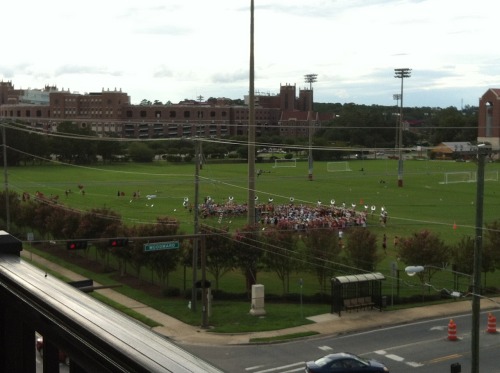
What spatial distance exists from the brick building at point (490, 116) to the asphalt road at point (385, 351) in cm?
754

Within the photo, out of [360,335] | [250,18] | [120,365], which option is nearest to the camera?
[120,365]

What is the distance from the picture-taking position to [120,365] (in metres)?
1.16

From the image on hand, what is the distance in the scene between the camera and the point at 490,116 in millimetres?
21906

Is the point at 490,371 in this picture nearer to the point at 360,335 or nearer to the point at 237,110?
the point at 360,335

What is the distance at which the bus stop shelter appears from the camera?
57.7 feet

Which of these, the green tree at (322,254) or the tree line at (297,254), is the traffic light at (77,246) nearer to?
the tree line at (297,254)

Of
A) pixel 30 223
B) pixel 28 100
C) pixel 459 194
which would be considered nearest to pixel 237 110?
pixel 28 100

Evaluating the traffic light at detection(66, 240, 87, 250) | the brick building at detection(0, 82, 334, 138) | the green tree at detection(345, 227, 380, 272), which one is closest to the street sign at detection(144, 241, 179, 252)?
the traffic light at detection(66, 240, 87, 250)

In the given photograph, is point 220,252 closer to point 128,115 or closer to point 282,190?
point 282,190

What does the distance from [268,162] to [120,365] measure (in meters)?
89.8

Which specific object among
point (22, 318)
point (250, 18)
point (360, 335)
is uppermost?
point (250, 18)

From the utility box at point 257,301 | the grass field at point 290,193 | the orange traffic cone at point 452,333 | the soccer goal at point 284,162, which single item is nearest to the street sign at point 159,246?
the grass field at point 290,193

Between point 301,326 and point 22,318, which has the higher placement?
point 22,318

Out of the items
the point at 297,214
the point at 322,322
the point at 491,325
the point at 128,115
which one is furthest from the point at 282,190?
the point at 128,115
